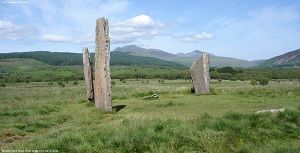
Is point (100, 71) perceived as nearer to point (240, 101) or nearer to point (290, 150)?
point (240, 101)

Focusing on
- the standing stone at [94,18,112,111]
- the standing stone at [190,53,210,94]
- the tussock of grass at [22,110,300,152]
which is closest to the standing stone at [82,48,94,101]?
the standing stone at [94,18,112,111]

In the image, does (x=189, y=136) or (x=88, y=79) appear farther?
(x=88, y=79)

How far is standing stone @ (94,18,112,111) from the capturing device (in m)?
20.2

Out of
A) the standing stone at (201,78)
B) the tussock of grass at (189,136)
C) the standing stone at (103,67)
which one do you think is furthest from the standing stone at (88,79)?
the tussock of grass at (189,136)

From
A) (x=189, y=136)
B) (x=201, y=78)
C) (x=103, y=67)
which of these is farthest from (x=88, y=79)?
(x=189, y=136)

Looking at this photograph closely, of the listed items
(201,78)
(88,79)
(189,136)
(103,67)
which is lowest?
(189,136)

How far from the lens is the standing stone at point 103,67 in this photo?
2023cm

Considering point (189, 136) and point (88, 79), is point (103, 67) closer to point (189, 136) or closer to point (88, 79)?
point (88, 79)

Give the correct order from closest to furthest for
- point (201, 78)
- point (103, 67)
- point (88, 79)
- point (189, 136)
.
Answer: point (189, 136)
point (103, 67)
point (88, 79)
point (201, 78)

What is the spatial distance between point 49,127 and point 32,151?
5195 millimetres

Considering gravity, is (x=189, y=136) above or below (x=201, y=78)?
below

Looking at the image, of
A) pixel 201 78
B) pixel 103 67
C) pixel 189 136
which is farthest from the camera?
pixel 201 78

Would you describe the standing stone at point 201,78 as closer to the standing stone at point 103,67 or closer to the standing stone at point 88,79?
the standing stone at point 88,79

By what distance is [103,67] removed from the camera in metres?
20.3
